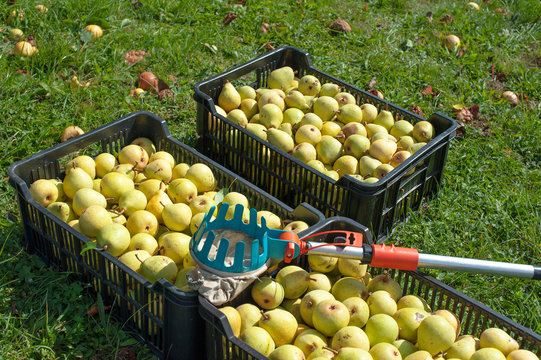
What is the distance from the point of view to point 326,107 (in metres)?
4.07

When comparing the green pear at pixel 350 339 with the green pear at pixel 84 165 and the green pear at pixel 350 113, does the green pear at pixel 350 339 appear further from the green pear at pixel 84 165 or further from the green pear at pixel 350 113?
the green pear at pixel 350 113

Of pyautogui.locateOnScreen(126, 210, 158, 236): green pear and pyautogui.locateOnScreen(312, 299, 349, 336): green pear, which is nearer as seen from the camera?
pyautogui.locateOnScreen(312, 299, 349, 336): green pear

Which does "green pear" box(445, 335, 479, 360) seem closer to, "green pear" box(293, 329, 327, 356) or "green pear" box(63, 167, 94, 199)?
"green pear" box(293, 329, 327, 356)

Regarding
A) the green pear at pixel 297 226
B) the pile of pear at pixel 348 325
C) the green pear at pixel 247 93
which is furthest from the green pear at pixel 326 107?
the pile of pear at pixel 348 325

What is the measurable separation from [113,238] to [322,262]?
97cm

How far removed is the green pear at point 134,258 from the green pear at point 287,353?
0.77 metres

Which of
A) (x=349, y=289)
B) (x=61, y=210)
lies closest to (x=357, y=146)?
(x=349, y=289)

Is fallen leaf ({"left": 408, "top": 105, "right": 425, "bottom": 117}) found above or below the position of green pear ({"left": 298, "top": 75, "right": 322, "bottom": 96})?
below

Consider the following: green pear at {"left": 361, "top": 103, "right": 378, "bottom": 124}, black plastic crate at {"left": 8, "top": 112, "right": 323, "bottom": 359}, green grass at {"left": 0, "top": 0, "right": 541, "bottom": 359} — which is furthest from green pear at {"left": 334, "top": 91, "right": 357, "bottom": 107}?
black plastic crate at {"left": 8, "top": 112, "right": 323, "bottom": 359}

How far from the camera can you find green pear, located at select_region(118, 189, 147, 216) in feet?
10.5

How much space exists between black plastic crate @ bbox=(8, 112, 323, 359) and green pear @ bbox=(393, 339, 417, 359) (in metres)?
0.70

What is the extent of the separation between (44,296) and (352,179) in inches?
64.9

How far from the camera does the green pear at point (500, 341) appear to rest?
8.48ft

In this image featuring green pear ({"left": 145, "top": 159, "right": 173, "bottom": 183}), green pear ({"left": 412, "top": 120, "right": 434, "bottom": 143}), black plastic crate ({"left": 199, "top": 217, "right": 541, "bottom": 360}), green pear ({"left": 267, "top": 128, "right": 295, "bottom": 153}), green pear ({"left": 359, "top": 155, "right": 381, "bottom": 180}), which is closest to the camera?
black plastic crate ({"left": 199, "top": 217, "right": 541, "bottom": 360})
